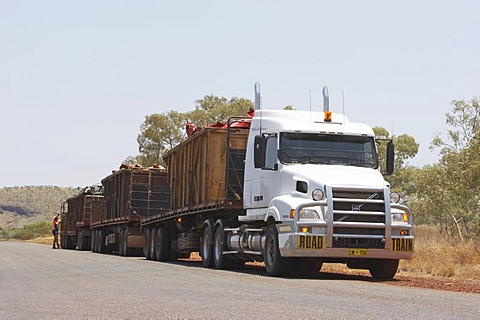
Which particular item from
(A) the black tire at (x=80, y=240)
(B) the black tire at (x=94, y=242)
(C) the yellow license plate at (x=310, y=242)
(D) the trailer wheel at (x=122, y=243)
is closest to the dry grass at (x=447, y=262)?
(C) the yellow license plate at (x=310, y=242)

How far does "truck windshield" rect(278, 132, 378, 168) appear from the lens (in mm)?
17219

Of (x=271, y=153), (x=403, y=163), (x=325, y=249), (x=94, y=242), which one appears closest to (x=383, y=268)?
(x=325, y=249)

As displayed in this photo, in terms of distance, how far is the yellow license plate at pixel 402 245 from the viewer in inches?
637

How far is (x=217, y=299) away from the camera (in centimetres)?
1110

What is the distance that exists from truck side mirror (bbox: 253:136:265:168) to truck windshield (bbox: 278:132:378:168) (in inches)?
14.2

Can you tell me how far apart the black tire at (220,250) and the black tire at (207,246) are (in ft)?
1.09

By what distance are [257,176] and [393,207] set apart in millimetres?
3157

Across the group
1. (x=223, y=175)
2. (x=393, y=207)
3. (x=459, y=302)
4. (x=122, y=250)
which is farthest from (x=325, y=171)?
(x=122, y=250)

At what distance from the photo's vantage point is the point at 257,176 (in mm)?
18250

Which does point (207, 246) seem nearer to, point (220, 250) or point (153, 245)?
point (220, 250)

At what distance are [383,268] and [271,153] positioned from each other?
3206 millimetres

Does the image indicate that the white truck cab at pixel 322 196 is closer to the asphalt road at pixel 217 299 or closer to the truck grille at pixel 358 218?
the truck grille at pixel 358 218

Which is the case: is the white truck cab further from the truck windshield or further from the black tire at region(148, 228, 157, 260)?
the black tire at region(148, 228, 157, 260)

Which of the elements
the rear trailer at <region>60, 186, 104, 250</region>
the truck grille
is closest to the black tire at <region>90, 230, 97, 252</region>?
the rear trailer at <region>60, 186, 104, 250</region>
